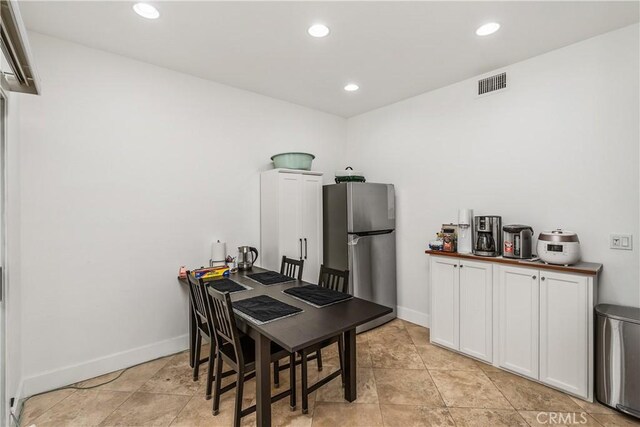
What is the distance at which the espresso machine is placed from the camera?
284 centimetres

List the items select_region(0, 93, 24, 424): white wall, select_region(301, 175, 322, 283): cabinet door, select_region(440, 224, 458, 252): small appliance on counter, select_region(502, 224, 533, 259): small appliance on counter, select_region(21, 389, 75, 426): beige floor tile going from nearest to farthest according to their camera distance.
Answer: select_region(0, 93, 24, 424): white wall < select_region(21, 389, 75, 426): beige floor tile < select_region(502, 224, 533, 259): small appliance on counter < select_region(440, 224, 458, 252): small appliance on counter < select_region(301, 175, 322, 283): cabinet door

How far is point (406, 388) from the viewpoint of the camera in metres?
2.41

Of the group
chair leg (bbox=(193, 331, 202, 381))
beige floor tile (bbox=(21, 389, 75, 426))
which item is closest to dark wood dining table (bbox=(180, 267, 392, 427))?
chair leg (bbox=(193, 331, 202, 381))

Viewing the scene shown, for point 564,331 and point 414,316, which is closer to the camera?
point 564,331

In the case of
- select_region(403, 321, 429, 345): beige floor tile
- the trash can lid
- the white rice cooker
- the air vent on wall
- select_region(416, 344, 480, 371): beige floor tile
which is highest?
the air vent on wall

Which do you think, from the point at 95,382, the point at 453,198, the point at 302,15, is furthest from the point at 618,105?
the point at 95,382

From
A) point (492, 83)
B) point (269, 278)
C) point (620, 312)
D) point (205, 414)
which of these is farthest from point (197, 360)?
point (492, 83)

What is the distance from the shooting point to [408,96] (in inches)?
148

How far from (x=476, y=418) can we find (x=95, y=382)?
293cm

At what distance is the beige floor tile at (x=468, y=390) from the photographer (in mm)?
2225

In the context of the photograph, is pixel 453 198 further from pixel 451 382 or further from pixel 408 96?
pixel 451 382

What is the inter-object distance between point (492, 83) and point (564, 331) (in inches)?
91.6

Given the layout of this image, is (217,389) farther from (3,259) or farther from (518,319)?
(518,319)

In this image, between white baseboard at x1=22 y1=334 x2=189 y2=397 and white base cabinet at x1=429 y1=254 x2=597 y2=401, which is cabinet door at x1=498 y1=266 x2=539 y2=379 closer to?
white base cabinet at x1=429 y1=254 x2=597 y2=401
